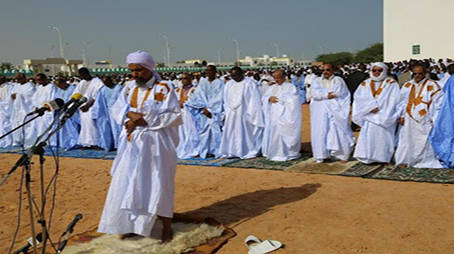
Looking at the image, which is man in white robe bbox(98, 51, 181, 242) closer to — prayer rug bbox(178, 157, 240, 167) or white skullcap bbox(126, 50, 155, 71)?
white skullcap bbox(126, 50, 155, 71)

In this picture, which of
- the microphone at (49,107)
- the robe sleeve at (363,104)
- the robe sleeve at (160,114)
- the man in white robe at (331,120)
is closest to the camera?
the microphone at (49,107)

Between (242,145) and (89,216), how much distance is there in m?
3.93

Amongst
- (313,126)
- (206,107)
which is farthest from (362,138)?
(206,107)

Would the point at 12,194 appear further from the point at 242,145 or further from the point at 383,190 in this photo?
the point at 383,190

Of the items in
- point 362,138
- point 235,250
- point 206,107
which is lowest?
point 235,250

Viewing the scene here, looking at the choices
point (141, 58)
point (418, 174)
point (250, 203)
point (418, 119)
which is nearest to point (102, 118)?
point (250, 203)

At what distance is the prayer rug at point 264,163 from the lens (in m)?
7.84

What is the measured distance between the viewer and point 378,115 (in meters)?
7.27

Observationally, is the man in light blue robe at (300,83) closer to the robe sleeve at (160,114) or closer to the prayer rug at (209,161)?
the prayer rug at (209,161)

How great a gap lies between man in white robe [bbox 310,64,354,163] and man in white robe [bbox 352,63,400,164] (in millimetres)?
307

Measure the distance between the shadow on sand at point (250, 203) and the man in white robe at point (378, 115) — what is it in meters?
1.47

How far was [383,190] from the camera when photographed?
5.93 metres

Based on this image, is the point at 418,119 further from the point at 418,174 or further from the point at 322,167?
the point at 322,167

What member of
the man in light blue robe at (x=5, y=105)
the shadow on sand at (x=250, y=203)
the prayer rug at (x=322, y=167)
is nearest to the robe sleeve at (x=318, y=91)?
the prayer rug at (x=322, y=167)
